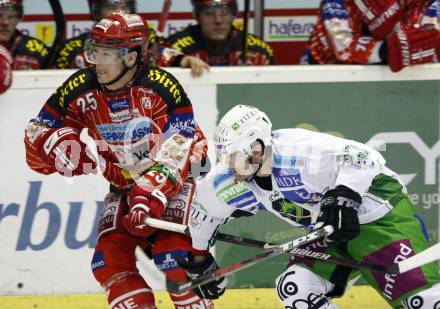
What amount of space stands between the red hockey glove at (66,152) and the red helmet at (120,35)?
36 cm

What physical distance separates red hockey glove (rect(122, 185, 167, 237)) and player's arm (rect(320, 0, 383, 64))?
1.83m

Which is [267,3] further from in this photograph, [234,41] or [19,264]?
[19,264]

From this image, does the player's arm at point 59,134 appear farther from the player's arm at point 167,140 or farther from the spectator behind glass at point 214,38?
the spectator behind glass at point 214,38

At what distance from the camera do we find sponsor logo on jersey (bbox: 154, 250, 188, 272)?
17.7 ft

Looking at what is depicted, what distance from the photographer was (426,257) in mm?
4871

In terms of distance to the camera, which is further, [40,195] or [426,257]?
[40,195]

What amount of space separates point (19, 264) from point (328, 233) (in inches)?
90.2

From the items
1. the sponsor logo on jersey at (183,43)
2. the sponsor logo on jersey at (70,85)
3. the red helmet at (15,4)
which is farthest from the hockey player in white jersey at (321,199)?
the red helmet at (15,4)

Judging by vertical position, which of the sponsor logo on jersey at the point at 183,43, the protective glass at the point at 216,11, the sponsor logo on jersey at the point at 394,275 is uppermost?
the protective glass at the point at 216,11

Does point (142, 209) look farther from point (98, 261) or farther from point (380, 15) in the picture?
point (380, 15)

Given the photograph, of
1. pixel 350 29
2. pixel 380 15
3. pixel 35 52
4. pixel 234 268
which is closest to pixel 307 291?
pixel 234 268

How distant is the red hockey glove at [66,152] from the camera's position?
5496 mm

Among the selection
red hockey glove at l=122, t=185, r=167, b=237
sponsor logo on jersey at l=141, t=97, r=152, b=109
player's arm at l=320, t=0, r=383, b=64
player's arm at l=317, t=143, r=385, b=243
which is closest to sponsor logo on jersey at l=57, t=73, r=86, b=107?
sponsor logo on jersey at l=141, t=97, r=152, b=109

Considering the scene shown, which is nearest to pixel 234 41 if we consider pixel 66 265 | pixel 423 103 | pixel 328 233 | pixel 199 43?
pixel 199 43
